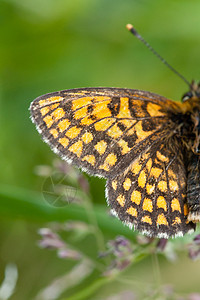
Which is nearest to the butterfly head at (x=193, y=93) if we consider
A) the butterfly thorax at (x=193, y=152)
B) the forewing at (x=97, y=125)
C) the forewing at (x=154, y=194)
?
the butterfly thorax at (x=193, y=152)

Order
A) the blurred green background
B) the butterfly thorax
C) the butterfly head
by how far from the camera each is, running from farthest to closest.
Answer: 1. the blurred green background
2. the butterfly head
3. the butterfly thorax

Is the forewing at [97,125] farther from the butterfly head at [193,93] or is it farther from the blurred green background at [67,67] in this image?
the blurred green background at [67,67]

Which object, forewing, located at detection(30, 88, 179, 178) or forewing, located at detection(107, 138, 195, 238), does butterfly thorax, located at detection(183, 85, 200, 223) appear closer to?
forewing, located at detection(107, 138, 195, 238)

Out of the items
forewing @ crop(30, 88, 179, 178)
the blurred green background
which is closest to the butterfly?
forewing @ crop(30, 88, 179, 178)

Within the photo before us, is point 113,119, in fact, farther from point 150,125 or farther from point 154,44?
point 154,44

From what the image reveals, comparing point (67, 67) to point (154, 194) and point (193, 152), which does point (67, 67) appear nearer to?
point (193, 152)

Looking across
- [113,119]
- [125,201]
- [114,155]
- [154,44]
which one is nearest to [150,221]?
[125,201]
